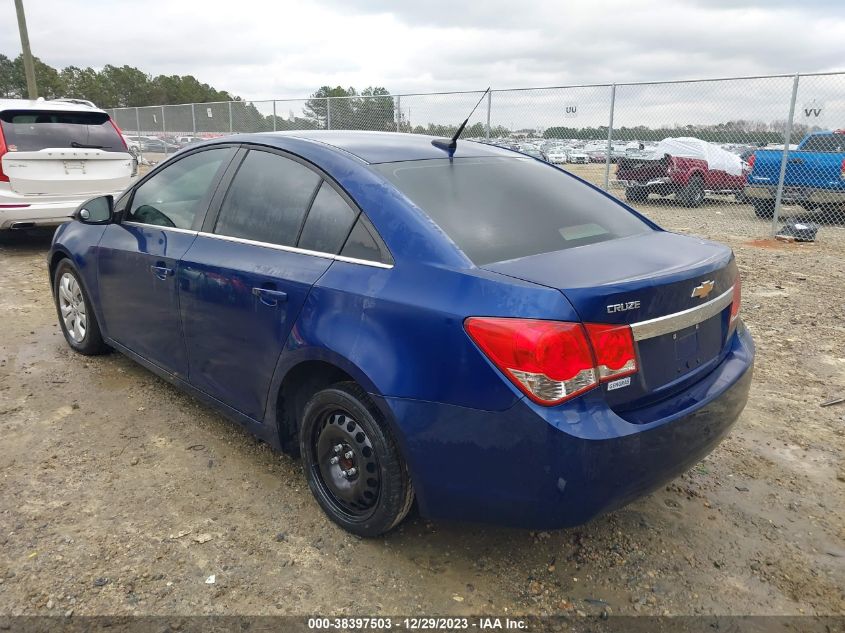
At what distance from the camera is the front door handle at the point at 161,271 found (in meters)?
3.30

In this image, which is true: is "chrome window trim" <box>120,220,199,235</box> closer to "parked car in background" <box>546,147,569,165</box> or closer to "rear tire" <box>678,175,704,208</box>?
"parked car in background" <box>546,147,569,165</box>

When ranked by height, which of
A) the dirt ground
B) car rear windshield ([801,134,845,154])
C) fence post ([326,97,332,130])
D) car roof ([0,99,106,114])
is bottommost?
the dirt ground

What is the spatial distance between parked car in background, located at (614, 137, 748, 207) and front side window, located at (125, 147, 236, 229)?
9.88 meters

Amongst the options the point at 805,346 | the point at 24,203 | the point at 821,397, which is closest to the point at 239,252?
the point at 821,397

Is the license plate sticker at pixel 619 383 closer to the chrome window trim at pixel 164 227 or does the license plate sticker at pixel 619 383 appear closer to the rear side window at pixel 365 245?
the rear side window at pixel 365 245

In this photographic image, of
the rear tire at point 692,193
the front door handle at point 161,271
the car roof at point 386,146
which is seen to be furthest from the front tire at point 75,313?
the rear tire at point 692,193

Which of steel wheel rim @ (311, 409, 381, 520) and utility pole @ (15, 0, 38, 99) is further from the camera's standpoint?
utility pole @ (15, 0, 38, 99)

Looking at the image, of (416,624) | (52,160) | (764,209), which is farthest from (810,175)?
(52,160)

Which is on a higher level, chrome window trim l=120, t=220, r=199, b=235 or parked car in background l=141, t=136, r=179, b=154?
parked car in background l=141, t=136, r=179, b=154

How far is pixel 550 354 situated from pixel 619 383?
283 millimetres

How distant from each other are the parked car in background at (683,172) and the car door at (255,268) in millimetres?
10218

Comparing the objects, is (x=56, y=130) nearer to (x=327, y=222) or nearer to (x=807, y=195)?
(x=327, y=222)

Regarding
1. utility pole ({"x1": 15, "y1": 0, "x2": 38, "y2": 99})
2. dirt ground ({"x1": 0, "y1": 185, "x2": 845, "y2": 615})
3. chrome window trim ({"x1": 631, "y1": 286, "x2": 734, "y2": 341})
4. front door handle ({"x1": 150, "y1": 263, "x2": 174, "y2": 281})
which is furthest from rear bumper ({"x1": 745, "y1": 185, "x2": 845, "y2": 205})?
utility pole ({"x1": 15, "y1": 0, "x2": 38, "y2": 99})

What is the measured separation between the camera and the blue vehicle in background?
33.1 feet
